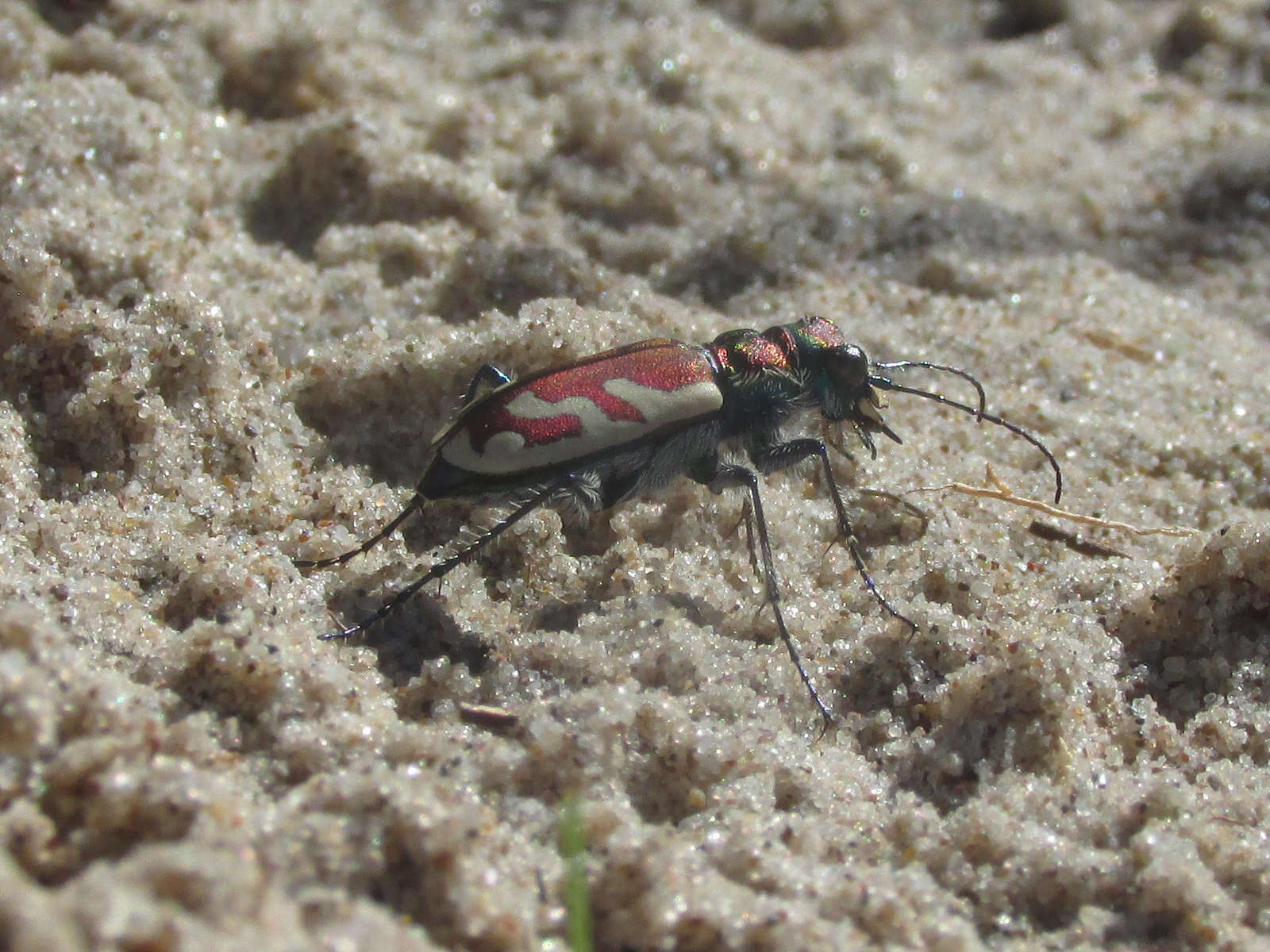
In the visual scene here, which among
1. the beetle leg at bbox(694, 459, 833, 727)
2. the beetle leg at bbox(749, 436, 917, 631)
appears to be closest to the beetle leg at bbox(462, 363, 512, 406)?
the beetle leg at bbox(694, 459, 833, 727)

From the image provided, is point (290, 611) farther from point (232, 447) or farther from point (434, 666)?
point (232, 447)

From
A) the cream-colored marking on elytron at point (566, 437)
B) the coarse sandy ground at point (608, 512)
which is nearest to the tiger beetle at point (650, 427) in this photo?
the cream-colored marking on elytron at point (566, 437)

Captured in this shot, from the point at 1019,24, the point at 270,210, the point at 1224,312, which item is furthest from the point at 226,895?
the point at 1019,24

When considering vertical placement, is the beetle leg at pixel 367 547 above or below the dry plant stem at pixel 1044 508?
below

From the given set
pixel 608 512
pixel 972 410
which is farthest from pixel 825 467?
pixel 608 512

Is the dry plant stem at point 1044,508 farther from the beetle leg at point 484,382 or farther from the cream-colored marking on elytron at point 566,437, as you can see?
the beetle leg at point 484,382

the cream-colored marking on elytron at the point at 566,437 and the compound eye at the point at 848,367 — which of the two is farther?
the compound eye at the point at 848,367

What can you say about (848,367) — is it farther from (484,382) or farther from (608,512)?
(484,382)
